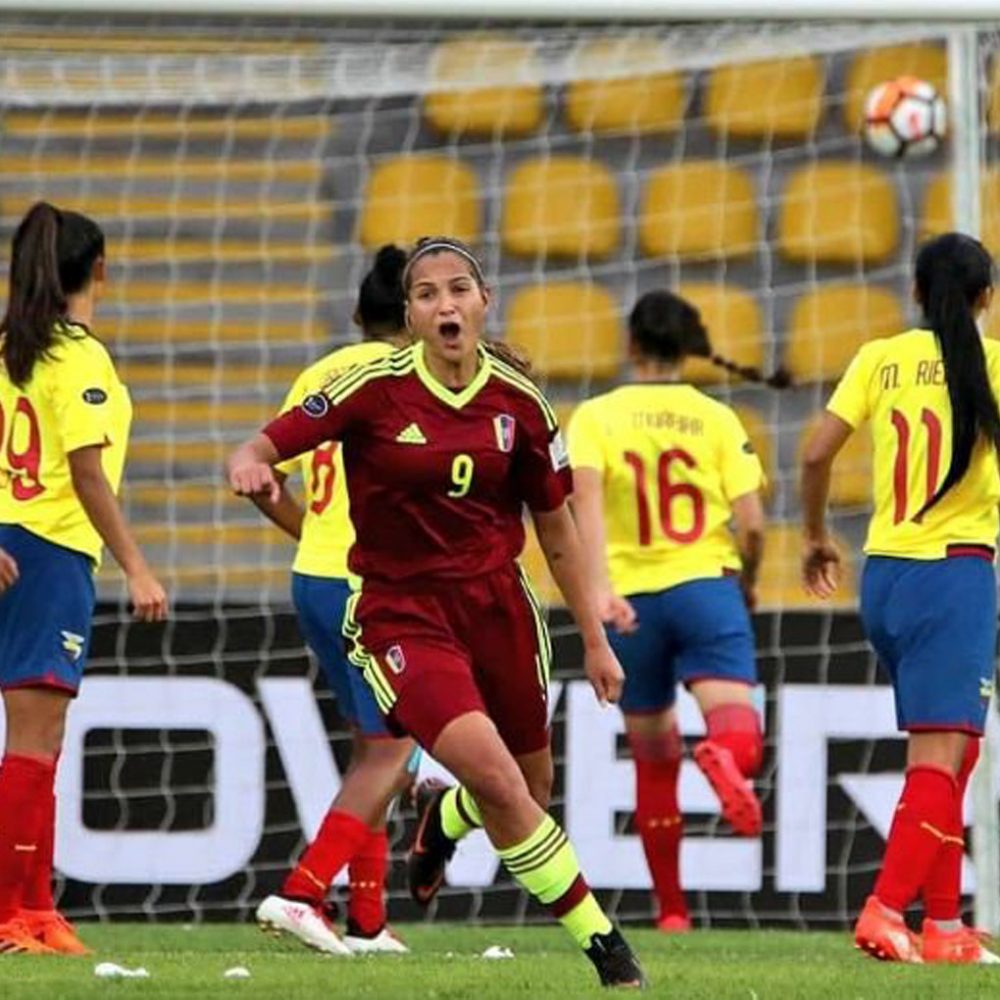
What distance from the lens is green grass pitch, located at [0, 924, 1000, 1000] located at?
6.61 m

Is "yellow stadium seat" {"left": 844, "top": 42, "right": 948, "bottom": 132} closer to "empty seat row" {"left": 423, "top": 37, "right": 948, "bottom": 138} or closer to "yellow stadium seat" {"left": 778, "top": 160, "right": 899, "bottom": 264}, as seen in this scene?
"empty seat row" {"left": 423, "top": 37, "right": 948, "bottom": 138}

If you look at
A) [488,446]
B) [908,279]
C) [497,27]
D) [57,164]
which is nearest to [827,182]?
[908,279]

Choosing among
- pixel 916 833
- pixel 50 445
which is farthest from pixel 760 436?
pixel 50 445

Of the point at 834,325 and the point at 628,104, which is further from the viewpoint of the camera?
the point at 628,104

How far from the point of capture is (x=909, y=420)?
810cm

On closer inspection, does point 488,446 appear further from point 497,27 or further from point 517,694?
point 497,27

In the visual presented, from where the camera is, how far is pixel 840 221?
42.3 feet

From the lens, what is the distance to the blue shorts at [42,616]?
26.2 feet

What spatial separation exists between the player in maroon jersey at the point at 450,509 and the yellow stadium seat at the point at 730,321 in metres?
5.77

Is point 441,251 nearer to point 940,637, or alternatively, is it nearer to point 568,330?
point 940,637

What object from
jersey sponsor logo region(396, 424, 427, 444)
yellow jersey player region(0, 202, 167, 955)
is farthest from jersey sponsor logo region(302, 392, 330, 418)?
yellow jersey player region(0, 202, 167, 955)

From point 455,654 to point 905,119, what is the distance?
5.65m

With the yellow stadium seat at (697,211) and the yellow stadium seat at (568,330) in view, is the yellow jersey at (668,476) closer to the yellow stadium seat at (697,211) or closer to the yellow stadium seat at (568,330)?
the yellow stadium seat at (568,330)

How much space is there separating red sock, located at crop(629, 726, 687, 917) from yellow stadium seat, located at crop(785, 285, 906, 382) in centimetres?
295
